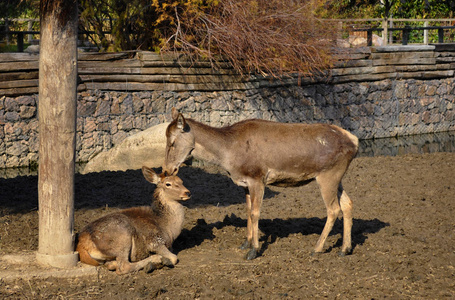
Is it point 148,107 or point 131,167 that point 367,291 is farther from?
point 148,107

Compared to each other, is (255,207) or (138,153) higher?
(255,207)

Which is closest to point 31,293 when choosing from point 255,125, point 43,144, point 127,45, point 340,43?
point 43,144

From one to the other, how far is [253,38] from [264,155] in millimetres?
9640

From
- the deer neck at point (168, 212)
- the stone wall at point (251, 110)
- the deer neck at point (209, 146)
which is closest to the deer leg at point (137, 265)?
the deer neck at point (168, 212)

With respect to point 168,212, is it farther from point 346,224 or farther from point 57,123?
point 346,224

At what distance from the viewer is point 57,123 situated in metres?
6.39

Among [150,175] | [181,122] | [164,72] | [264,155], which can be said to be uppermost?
[164,72]

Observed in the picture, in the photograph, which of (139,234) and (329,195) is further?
(329,195)

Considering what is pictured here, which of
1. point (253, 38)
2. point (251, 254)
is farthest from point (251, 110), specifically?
point (251, 254)

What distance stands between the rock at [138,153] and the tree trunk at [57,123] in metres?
6.39

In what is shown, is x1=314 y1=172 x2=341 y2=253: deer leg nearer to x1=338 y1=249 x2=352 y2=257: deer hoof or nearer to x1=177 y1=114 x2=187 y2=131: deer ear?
x1=338 y1=249 x2=352 y2=257: deer hoof

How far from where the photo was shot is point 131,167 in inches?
523

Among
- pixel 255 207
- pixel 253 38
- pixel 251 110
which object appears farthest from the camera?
pixel 251 110

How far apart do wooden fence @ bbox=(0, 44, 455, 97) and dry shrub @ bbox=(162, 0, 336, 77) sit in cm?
37
